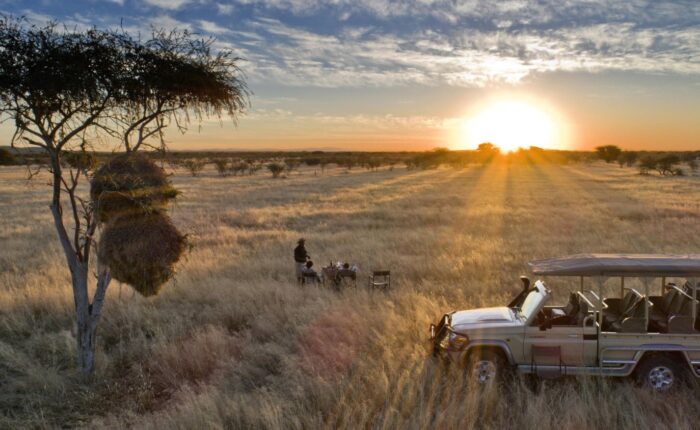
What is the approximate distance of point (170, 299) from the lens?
11477 mm

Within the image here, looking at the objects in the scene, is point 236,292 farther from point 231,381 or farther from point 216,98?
point 216,98

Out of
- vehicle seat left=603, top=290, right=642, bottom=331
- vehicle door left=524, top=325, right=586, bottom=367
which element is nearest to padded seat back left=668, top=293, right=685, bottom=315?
vehicle seat left=603, top=290, right=642, bottom=331

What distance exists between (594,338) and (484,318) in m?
1.54

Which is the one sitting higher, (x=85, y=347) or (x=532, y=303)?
(x=532, y=303)

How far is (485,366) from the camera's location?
695 cm

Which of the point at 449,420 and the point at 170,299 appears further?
the point at 170,299

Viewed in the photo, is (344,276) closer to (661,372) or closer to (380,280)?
(380,280)

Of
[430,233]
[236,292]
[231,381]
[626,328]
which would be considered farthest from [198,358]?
[430,233]

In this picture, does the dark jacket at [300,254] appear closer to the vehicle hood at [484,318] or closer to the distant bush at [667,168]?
the vehicle hood at [484,318]

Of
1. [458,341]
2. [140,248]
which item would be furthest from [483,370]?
[140,248]

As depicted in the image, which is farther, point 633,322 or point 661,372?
point 633,322

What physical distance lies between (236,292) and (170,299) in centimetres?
159

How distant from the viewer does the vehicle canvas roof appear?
21.2 feet

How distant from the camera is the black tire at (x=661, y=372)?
6.67m
